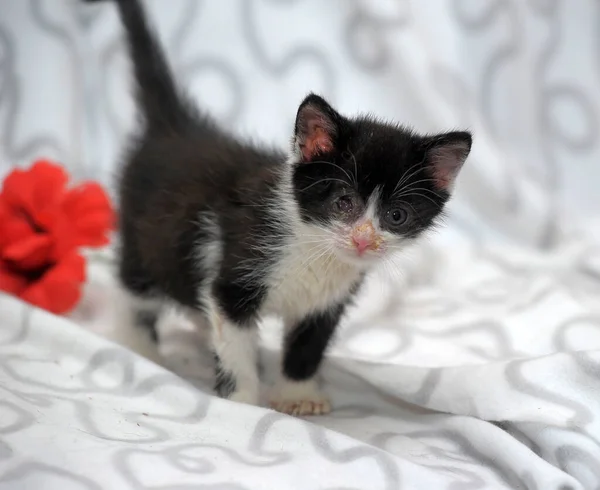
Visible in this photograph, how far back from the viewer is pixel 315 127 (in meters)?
1.26

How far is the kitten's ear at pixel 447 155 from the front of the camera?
125 centimetres

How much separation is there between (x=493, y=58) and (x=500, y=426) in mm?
1344

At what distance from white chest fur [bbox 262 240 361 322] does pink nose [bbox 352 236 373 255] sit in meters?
0.11

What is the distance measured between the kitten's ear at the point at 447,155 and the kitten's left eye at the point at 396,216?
85 millimetres

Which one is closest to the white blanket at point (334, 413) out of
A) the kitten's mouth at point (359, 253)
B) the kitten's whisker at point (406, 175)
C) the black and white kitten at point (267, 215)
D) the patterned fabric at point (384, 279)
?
the patterned fabric at point (384, 279)

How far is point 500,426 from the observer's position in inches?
52.8

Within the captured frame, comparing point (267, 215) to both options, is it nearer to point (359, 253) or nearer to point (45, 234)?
point (359, 253)

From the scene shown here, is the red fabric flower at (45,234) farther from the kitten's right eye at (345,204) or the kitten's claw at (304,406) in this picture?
the kitten's right eye at (345,204)

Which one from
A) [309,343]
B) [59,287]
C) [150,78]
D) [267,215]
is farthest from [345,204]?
[59,287]

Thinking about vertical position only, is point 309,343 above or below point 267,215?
below

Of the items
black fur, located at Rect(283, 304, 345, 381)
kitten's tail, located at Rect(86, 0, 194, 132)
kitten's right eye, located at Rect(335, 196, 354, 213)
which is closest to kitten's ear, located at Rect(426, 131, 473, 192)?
kitten's right eye, located at Rect(335, 196, 354, 213)

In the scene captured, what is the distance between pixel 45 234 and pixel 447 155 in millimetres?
991

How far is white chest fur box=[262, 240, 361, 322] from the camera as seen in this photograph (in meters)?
1.38

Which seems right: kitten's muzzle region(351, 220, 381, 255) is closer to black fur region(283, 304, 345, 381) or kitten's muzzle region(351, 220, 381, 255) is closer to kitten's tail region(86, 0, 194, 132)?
black fur region(283, 304, 345, 381)
